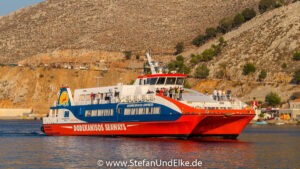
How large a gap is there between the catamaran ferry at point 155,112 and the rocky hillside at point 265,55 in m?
78.9

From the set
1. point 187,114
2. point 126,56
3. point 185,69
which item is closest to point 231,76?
point 185,69

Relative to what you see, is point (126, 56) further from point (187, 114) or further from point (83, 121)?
point (187, 114)

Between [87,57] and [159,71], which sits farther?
[87,57]

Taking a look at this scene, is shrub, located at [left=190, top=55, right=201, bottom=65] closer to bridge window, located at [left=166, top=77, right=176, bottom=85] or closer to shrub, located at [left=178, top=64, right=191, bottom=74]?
shrub, located at [left=178, top=64, right=191, bottom=74]

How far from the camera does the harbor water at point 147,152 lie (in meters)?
42.7

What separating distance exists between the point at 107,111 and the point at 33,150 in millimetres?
13357

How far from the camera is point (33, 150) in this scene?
5331cm

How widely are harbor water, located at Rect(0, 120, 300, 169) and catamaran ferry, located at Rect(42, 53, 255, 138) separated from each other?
1352 mm

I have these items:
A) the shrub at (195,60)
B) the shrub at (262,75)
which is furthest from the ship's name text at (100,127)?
the shrub at (195,60)

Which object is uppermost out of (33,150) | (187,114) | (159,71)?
(159,71)

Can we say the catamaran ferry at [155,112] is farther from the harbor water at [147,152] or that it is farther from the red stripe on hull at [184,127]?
the harbor water at [147,152]

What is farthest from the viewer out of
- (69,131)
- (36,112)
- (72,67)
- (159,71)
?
(72,67)

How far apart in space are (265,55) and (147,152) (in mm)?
112411

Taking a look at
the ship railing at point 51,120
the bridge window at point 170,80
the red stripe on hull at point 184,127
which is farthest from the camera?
the ship railing at point 51,120
